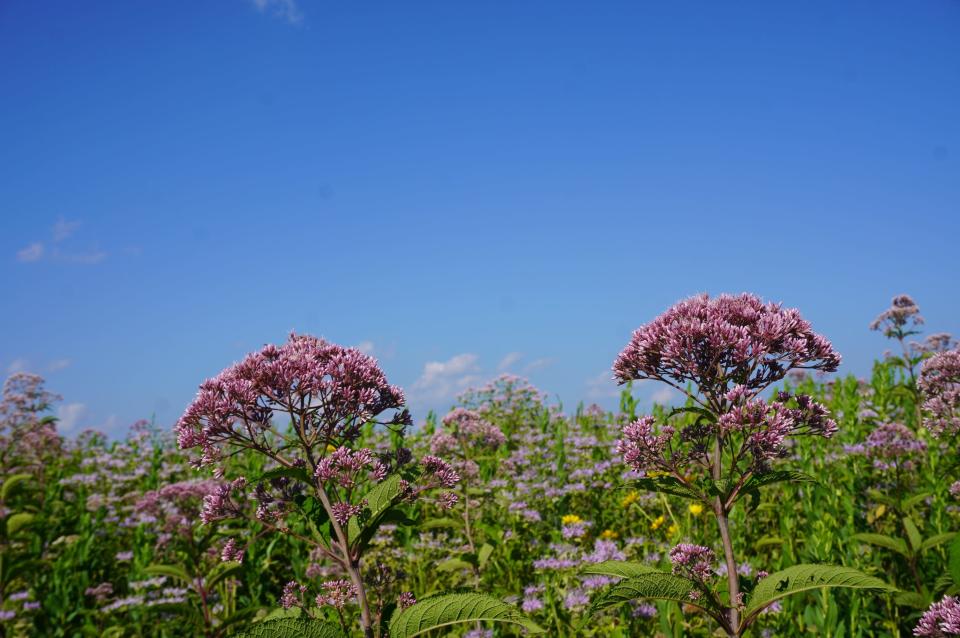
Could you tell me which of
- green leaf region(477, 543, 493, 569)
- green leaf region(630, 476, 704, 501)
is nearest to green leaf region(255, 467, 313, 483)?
green leaf region(630, 476, 704, 501)

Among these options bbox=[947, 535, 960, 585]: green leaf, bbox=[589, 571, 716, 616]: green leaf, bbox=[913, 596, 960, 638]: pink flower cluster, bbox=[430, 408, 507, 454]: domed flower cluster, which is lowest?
bbox=[913, 596, 960, 638]: pink flower cluster

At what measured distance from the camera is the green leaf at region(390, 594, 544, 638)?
279 centimetres

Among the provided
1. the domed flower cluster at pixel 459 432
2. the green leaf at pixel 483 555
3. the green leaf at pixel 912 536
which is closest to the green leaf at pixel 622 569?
the green leaf at pixel 483 555

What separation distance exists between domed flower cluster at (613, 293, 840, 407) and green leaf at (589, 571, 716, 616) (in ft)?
3.06

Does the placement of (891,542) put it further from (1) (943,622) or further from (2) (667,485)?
(2) (667,485)

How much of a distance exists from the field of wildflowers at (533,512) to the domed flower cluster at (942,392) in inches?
0.9

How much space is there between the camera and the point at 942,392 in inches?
244

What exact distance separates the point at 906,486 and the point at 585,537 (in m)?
3.75

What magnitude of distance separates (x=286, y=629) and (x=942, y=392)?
254 inches

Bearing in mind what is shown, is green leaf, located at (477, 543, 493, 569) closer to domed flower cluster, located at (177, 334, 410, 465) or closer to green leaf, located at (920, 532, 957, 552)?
domed flower cluster, located at (177, 334, 410, 465)

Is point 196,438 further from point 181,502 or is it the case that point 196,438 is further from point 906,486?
point 906,486

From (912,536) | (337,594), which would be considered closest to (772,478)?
(337,594)

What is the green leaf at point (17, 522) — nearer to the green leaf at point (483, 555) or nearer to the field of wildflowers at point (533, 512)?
the field of wildflowers at point (533, 512)

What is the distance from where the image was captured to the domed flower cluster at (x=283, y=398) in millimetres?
3275
